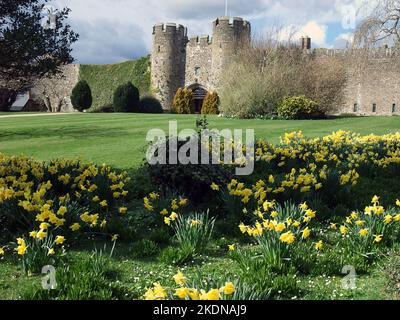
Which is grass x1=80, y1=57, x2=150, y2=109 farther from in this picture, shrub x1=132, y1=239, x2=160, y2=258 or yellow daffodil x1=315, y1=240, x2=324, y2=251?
yellow daffodil x1=315, y1=240, x2=324, y2=251

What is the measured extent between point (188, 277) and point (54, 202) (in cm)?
208

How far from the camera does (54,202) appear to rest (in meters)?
5.13

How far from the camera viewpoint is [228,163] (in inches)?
287

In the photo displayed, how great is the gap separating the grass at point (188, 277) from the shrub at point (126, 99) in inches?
1194

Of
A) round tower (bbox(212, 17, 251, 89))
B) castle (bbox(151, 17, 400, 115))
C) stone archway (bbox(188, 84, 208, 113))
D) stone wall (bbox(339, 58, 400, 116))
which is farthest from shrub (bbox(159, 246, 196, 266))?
stone archway (bbox(188, 84, 208, 113))

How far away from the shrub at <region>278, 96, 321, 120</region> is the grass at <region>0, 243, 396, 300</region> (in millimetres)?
17980

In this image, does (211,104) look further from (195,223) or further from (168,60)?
(195,223)

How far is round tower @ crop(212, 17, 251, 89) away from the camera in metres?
35.9

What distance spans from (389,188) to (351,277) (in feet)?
12.7

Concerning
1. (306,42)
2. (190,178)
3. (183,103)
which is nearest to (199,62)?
(183,103)

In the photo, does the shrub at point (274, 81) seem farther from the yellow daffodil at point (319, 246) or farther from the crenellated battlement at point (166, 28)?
the yellow daffodil at point (319, 246)

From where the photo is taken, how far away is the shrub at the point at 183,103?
1416 inches

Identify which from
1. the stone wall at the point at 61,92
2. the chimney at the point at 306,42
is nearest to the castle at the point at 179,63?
the chimney at the point at 306,42

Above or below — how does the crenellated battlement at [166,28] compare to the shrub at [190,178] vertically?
above
